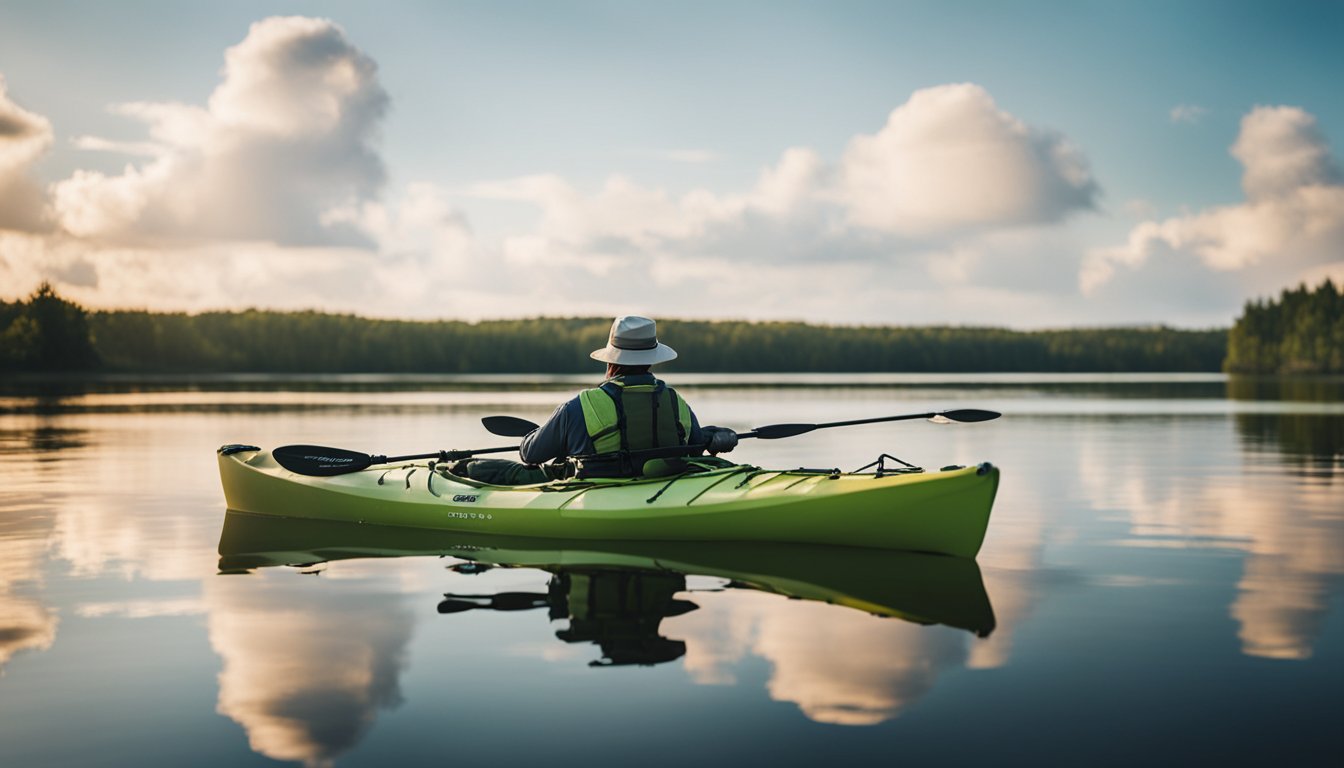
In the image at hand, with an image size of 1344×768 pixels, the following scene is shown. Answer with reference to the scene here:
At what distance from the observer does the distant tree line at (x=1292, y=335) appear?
144625mm

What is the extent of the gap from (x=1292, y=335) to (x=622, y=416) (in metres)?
161

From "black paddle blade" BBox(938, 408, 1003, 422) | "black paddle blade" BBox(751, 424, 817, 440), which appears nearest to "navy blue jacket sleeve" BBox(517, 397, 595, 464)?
"black paddle blade" BBox(751, 424, 817, 440)

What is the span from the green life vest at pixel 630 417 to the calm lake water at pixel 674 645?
0.97 m

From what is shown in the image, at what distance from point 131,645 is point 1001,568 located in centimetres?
645

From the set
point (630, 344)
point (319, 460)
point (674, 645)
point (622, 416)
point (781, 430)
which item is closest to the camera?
point (674, 645)

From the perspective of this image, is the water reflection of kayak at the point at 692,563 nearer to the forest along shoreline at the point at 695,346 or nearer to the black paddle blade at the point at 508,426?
the black paddle blade at the point at 508,426

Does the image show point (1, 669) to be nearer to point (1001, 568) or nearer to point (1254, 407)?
point (1001, 568)

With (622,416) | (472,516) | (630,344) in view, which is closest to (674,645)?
(622,416)

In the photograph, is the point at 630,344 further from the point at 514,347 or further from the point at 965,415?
the point at 514,347

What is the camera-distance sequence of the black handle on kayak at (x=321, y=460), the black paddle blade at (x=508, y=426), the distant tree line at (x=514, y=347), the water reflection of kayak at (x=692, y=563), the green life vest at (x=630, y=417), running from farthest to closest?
1. the distant tree line at (x=514, y=347)
2. the black handle on kayak at (x=321, y=460)
3. the black paddle blade at (x=508, y=426)
4. the green life vest at (x=630, y=417)
5. the water reflection of kayak at (x=692, y=563)

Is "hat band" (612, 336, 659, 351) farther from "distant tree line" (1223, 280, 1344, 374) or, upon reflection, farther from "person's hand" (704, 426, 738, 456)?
"distant tree line" (1223, 280, 1344, 374)

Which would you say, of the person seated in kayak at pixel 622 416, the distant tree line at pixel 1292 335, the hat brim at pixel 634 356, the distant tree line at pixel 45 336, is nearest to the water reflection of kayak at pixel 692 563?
the person seated in kayak at pixel 622 416

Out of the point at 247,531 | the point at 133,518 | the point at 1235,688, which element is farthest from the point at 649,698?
the point at 133,518

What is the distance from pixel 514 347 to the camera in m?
135
